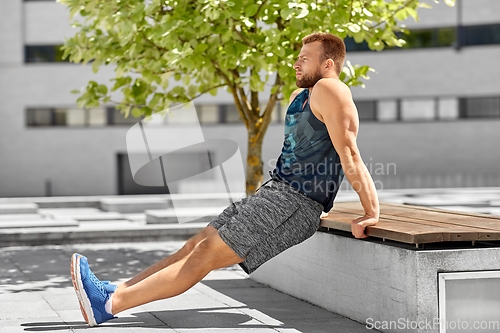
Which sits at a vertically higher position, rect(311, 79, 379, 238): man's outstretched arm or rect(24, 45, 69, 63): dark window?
rect(24, 45, 69, 63): dark window

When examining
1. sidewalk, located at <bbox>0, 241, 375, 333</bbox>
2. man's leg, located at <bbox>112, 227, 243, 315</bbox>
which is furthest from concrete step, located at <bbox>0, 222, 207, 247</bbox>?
man's leg, located at <bbox>112, 227, 243, 315</bbox>

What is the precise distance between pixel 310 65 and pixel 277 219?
1.04 metres

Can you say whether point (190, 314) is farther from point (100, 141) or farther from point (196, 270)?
point (100, 141)

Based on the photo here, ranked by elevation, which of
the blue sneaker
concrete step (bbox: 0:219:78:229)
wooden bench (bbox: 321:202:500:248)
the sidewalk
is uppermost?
wooden bench (bbox: 321:202:500:248)

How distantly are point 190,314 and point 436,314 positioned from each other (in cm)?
183

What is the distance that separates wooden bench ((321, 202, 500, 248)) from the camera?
3.59 metres

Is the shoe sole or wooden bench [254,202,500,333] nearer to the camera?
wooden bench [254,202,500,333]

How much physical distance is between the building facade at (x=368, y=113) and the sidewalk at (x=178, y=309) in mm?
21182

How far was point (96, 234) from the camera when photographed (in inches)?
392

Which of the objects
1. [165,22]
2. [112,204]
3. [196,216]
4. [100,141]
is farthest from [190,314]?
[100,141]

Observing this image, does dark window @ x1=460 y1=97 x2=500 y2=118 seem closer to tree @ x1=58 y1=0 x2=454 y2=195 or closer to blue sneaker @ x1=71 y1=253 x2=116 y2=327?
tree @ x1=58 y1=0 x2=454 y2=195

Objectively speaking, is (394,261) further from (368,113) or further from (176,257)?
(368,113)

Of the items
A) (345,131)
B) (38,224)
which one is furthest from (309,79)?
(38,224)

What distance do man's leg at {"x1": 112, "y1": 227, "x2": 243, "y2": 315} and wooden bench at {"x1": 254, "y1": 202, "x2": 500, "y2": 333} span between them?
0.87m
